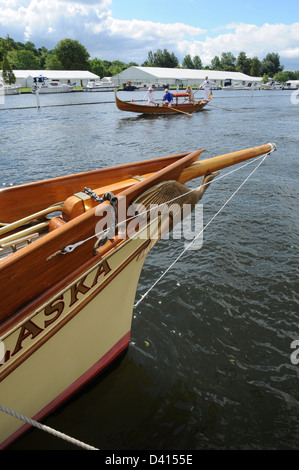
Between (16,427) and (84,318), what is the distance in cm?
118

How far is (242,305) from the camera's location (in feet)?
17.1

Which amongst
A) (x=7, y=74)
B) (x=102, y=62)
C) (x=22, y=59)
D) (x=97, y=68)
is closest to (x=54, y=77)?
(x=7, y=74)

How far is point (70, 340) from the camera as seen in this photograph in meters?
3.17

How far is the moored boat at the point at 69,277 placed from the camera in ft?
8.46

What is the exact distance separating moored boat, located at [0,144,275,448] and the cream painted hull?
0.4 inches

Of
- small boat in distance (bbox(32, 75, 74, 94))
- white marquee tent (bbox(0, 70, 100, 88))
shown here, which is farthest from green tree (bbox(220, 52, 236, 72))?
small boat in distance (bbox(32, 75, 74, 94))

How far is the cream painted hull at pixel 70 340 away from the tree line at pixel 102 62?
106 m

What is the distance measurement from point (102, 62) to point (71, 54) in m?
24.3

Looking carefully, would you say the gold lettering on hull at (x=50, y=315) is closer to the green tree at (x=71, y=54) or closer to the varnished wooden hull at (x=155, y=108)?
the varnished wooden hull at (x=155, y=108)

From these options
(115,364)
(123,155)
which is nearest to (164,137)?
(123,155)

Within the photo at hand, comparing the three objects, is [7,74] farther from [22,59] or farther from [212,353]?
[212,353]

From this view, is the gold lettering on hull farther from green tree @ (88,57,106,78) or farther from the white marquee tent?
green tree @ (88,57,106,78)

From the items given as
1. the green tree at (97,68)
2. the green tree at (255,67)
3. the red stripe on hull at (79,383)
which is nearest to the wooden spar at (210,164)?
the red stripe on hull at (79,383)

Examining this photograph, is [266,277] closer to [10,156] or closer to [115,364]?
[115,364]
